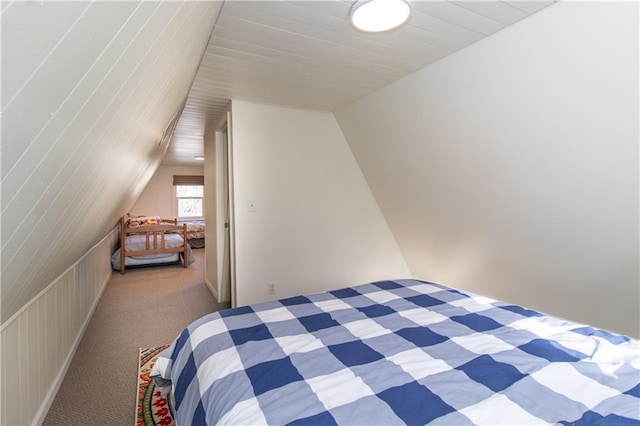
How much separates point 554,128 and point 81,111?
208 cm

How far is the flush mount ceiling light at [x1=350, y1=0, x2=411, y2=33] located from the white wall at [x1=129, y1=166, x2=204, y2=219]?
7.31m

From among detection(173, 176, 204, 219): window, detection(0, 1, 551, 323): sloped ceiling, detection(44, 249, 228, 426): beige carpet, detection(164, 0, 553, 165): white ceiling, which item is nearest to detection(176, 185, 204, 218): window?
detection(173, 176, 204, 219): window

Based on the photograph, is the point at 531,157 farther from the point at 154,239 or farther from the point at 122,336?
the point at 154,239

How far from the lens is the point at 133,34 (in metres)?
0.76

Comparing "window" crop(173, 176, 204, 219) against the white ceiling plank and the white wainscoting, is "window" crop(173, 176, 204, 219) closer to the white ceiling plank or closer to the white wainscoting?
the white wainscoting

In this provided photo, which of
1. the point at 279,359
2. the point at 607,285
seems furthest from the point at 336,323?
the point at 607,285

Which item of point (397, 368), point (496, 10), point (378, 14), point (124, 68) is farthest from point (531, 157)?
point (124, 68)

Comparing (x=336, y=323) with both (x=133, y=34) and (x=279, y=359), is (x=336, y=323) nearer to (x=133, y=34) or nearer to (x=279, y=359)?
(x=279, y=359)

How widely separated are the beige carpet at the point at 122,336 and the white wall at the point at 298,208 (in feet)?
2.93

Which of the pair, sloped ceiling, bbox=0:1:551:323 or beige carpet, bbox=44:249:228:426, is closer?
sloped ceiling, bbox=0:1:551:323

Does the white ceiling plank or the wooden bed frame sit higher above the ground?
the white ceiling plank

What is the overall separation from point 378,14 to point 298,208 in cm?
193

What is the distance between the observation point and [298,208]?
10.3ft

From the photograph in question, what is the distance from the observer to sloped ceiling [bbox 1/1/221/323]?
1.62ft
